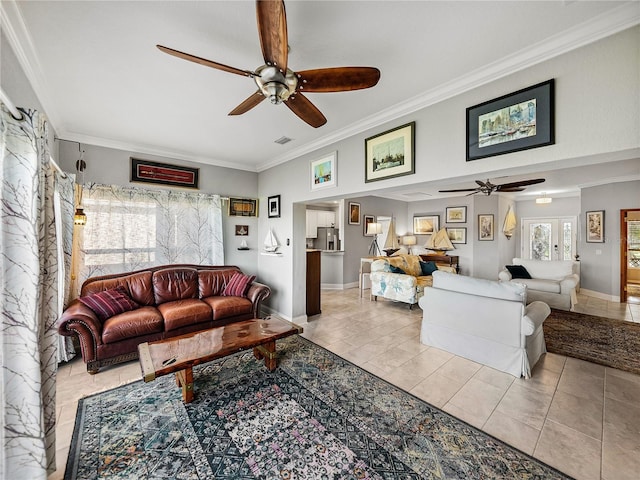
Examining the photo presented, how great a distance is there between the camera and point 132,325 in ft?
9.36

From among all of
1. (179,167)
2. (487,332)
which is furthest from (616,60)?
(179,167)

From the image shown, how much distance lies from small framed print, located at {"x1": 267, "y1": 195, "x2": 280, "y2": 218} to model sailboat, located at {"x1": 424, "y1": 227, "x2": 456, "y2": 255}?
5.23 meters

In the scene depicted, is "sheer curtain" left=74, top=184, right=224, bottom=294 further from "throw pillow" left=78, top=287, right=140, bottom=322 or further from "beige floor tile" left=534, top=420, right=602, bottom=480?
"beige floor tile" left=534, top=420, right=602, bottom=480

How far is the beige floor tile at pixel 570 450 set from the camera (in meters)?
1.56

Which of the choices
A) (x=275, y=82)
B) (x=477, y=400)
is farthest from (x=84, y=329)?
(x=477, y=400)

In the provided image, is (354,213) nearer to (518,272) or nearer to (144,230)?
(518,272)

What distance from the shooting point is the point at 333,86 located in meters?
1.63

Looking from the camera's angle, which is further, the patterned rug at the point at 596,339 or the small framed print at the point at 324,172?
the small framed print at the point at 324,172

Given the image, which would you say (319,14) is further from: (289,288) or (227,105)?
(289,288)

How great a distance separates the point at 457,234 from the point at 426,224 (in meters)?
0.98

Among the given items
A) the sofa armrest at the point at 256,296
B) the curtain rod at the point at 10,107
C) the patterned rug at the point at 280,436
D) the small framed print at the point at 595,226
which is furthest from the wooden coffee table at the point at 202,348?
the small framed print at the point at 595,226

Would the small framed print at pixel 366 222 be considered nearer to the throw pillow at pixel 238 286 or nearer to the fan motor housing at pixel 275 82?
the throw pillow at pixel 238 286

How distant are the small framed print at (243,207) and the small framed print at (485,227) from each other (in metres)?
6.11

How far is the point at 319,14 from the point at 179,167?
3451mm
